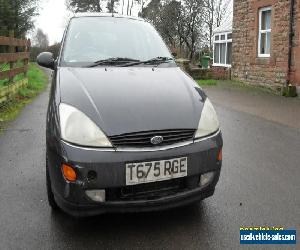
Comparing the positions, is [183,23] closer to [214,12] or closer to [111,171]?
[214,12]

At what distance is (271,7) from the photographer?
14.3 m

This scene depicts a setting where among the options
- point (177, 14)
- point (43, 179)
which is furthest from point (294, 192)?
point (177, 14)

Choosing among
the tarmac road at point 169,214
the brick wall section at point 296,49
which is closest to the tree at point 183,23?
the brick wall section at point 296,49

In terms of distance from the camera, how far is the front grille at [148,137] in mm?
3068

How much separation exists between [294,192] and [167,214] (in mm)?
1461

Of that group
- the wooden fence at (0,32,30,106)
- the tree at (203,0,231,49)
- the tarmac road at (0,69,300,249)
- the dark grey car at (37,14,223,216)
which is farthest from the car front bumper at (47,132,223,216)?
the tree at (203,0,231,49)

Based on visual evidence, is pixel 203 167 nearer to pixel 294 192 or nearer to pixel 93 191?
pixel 93 191

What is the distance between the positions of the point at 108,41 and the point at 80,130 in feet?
5.97

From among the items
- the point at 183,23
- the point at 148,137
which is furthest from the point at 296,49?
the point at 183,23

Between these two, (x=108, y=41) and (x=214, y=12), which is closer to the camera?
(x=108, y=41)

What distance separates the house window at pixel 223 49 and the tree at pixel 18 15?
1161 cm

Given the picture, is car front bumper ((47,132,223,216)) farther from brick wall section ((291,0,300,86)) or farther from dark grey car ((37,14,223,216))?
brick wall section ((291,0,300,86))

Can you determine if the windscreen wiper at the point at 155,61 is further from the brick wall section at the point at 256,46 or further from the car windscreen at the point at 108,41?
the brick wall section at the point at 256,46

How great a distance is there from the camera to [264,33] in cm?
1512
